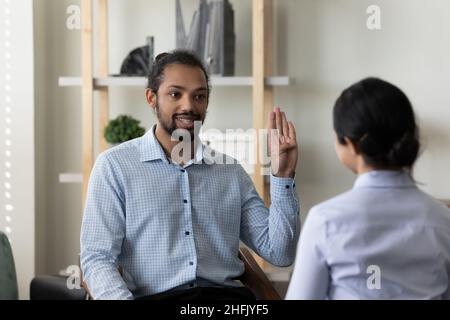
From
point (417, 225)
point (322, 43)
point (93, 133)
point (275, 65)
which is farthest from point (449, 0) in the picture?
point (417, 225)

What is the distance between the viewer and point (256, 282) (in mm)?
2027

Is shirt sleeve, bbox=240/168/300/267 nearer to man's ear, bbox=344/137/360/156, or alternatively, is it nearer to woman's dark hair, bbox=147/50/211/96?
woman's dark hair, bbox=147/50/211/96

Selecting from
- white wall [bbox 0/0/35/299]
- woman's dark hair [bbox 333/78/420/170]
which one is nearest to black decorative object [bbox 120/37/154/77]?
white wall [bbox 0/0/35/299]

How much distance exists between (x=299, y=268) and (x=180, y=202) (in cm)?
77

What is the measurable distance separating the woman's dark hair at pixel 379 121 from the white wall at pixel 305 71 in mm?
2017

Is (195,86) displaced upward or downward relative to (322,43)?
downward

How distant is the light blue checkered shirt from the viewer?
1.95m

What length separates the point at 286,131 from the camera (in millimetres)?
1831

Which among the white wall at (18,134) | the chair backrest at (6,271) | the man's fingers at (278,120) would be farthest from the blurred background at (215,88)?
the man's fingers at (278,120)

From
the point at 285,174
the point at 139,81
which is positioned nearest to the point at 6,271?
the point at 139,81

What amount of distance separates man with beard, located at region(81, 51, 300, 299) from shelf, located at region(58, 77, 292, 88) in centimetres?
99

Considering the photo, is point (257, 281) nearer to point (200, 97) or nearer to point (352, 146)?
point (200, 97)

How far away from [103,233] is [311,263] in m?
0.77
